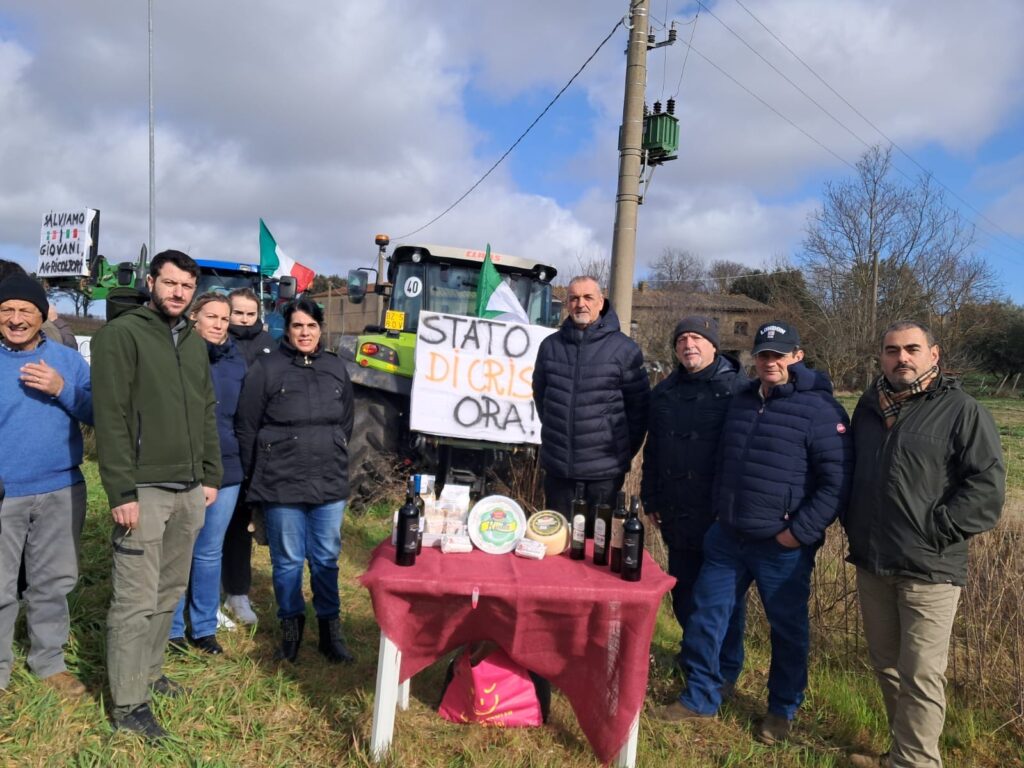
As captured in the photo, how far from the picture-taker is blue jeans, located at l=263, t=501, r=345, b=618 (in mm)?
3340

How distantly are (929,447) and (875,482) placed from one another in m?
0.23

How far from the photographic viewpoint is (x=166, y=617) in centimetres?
283

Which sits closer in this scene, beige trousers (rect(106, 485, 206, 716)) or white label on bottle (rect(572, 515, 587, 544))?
beige trousers (rect(106, 485, 206, 716))

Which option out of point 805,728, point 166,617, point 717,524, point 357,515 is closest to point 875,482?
point 717,524

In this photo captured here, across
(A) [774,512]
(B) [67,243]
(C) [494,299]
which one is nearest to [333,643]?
(A) [774,512]

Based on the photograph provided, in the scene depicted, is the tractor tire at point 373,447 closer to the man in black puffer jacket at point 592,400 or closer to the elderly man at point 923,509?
the man in black puffer jacket at point 592,400

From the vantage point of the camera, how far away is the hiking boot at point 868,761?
9.33 ft

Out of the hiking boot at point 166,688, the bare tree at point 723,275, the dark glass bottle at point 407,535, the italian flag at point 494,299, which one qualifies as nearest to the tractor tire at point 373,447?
the italian flag at point 494,299

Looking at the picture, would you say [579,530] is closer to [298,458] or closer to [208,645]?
[298,458]

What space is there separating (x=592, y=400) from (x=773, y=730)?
168cm

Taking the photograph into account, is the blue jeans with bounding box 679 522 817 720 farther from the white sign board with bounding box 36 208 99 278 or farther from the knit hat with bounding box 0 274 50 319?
the white sign board with bounding box 36 208 99 278

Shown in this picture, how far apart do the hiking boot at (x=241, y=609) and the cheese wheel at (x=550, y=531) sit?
6.24 ft

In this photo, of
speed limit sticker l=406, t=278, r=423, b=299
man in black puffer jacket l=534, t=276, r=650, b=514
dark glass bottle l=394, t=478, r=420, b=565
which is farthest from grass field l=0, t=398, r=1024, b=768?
speed limit sticker l=406, t=278, r=423, b=299

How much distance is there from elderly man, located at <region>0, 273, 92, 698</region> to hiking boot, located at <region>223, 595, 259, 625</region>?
3.18 ft
